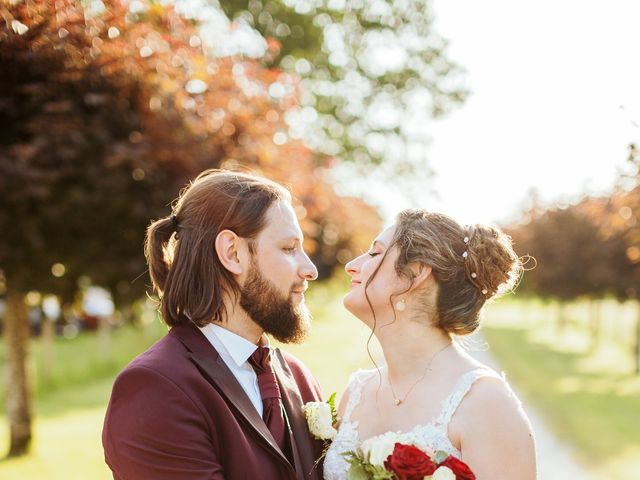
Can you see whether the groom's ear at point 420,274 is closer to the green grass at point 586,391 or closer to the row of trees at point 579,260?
the green grass at point 586,391

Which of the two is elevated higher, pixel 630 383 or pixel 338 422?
pixel 338 422

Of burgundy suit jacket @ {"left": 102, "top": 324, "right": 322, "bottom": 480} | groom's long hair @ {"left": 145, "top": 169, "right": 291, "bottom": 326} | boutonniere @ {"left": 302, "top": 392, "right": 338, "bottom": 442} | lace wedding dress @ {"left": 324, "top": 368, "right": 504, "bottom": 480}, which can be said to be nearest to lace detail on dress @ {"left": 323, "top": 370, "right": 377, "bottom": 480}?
lace wedding dress @ {"left": 324, "top": 368, "right": 504, "bottom": 480}

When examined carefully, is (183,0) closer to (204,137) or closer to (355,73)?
(204,137)

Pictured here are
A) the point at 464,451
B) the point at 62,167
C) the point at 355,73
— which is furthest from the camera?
the point at 355,73

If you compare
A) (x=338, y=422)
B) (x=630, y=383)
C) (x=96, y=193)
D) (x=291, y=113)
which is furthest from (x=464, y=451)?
(x=630, y=383)

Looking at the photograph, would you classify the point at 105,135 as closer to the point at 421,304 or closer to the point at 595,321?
the point at 421,304

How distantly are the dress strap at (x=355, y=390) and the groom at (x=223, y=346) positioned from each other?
316 millimetres

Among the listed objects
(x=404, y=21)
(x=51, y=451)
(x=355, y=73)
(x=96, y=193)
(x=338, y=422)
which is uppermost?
(x=404, y=21)

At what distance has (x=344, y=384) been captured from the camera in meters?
15.0

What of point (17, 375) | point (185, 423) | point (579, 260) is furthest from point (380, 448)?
point (579, 260)

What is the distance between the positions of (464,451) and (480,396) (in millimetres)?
239

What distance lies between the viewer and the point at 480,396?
3203mm

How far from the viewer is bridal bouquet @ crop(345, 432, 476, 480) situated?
285cm

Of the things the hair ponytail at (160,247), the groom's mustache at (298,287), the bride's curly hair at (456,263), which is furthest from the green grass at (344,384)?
the hair ponytail at (160,247)
